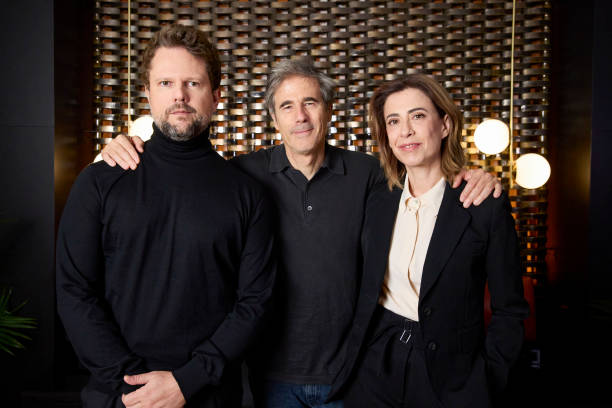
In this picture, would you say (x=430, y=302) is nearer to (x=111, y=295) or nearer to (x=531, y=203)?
(x=111, y=295)

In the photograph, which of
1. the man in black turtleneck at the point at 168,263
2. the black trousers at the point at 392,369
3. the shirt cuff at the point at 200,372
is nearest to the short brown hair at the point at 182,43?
the man in black turtleneck at the point at 168,263

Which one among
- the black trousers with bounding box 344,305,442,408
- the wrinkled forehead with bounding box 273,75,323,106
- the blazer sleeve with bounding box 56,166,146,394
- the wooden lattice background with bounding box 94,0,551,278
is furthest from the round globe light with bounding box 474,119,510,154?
the blazer sleeve with bounding box 56,166,146,394

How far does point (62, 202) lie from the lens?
2990mm

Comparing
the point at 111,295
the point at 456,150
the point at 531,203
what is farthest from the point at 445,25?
the point at 111,295

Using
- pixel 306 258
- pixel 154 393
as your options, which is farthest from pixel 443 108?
pixel 154 393

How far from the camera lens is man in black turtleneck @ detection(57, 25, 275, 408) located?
1.34 metres

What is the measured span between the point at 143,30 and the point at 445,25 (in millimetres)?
2602

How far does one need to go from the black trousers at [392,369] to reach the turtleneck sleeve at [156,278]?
438 mm

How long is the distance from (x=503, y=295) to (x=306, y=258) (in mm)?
741

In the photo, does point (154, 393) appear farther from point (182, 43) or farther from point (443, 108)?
point (443, 108)

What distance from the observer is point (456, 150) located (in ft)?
5.33

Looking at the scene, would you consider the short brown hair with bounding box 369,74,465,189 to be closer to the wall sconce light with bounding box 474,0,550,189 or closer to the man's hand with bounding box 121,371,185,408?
the man's hand with bounding box 121,371,185,408

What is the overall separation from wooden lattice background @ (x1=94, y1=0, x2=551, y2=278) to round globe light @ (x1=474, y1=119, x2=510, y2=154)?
0.42 meters

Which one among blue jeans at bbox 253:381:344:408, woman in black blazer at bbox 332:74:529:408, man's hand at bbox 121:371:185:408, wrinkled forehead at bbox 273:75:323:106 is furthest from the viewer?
wrinkled forehead at bbox 273:75:323:106
